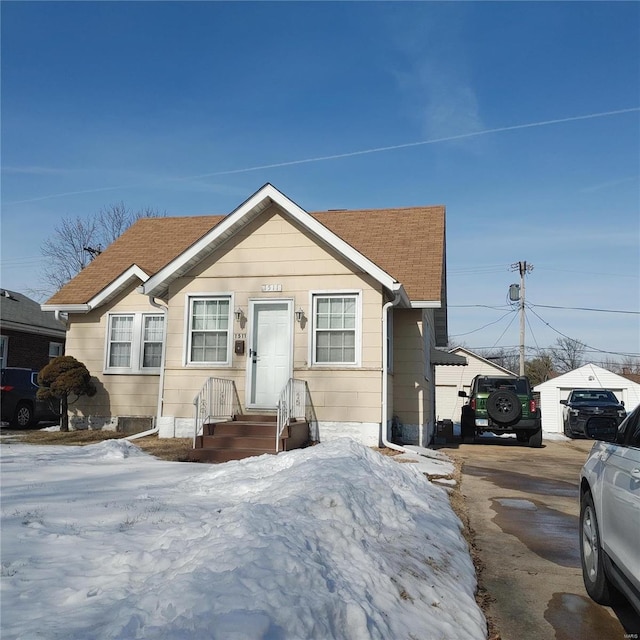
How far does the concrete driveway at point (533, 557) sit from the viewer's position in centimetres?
387

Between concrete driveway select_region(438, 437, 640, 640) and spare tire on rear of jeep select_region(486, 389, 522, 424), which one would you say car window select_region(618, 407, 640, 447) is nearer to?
concrete driveway select_region(438, 437, 640, 640)

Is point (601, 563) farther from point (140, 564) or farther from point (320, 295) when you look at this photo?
point (320, 295)

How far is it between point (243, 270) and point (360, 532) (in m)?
8.04

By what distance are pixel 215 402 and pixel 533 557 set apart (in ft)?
22.1

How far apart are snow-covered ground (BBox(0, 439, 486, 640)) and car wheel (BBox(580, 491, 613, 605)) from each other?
34.8 inches

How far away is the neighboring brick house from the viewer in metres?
21.4

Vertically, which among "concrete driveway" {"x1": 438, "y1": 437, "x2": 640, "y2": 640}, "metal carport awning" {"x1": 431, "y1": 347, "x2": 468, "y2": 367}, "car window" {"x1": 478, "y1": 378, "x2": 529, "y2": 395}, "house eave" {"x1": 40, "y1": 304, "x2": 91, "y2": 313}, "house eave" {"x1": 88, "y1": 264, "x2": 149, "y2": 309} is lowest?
"concrete driveway" {"x1": 438, "y1": 437, "x2": 640, "y2": 640}

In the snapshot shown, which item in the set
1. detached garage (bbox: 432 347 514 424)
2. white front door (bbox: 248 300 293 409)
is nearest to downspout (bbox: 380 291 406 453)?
white front door (bbox: 248 300 293 409)

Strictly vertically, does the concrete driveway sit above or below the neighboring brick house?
below

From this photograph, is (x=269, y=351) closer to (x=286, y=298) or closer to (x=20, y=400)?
(x=286, y=298)

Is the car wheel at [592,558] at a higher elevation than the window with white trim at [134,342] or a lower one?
lower

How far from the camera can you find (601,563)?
396cm

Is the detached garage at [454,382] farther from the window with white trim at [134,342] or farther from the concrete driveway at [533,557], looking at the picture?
the concrete driveway at [533,557]

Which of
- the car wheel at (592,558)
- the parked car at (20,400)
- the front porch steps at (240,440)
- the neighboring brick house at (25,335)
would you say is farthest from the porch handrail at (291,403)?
the neighboring brick house at (25,335)
